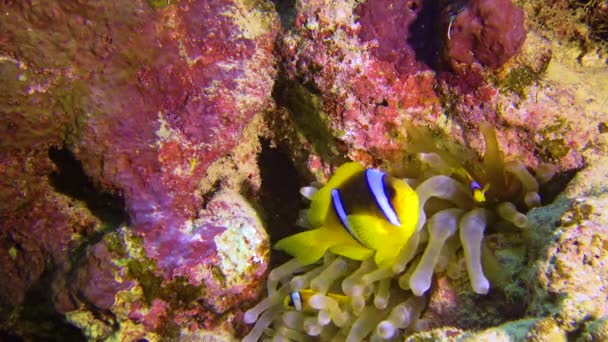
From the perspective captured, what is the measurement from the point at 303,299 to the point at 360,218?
63 centimetres

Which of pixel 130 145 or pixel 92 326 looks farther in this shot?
pixel 92 326

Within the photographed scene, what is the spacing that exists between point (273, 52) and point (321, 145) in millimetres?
639

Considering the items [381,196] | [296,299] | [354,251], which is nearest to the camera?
[381,196]

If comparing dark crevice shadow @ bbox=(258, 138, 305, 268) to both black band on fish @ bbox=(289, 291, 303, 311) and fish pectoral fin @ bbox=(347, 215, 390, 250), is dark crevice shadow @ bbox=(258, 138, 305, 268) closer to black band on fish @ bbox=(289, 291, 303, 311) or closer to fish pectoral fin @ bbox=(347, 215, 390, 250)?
black band on fish @ bbox=(289, 291, 303, 311)

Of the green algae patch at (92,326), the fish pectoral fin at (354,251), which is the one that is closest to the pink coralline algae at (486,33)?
the fish pectoral fin at (354,251)

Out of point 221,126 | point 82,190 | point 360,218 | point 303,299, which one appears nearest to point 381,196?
point 360,218

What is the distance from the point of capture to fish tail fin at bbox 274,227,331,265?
2197 mm

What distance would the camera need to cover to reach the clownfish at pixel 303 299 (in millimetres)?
2246

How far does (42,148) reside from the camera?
218 cm

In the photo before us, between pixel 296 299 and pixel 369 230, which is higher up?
pixel 369 230

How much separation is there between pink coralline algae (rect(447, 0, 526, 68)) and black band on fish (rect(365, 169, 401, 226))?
0.82m

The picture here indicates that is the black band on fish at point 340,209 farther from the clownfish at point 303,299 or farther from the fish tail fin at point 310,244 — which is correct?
the clownfish at point 303,299

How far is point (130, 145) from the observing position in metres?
2.12

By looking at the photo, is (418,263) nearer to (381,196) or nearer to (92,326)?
(381,196)
